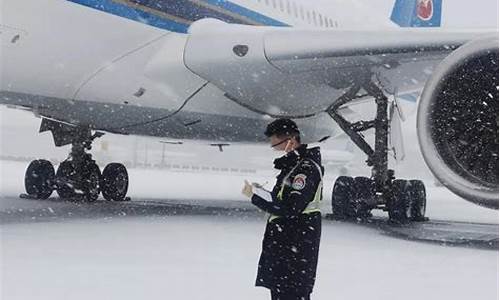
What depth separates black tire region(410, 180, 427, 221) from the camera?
7488mm

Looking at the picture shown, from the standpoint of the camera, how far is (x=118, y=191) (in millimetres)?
8789

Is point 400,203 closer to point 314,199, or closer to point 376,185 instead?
point 376,185

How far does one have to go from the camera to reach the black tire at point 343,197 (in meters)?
7.58

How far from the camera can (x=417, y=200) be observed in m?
7.56

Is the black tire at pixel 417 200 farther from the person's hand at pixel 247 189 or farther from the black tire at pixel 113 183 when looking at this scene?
the person's hand at pixel 247 189

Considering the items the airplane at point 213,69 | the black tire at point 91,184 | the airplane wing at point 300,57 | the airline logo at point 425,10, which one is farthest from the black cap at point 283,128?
the airline logo at point 425,10

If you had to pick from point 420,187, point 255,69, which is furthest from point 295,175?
point 420,187

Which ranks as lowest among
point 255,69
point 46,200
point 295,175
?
point 46,200

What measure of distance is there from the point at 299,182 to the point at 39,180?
6802 mm

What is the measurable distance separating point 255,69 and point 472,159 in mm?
2713

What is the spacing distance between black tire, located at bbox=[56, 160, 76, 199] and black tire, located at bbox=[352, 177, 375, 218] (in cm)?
345

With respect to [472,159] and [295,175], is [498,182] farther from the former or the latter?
[295,175]

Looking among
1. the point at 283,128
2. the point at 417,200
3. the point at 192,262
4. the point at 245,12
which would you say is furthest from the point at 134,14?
the point at 283,128

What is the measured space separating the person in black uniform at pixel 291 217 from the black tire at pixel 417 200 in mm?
5239
